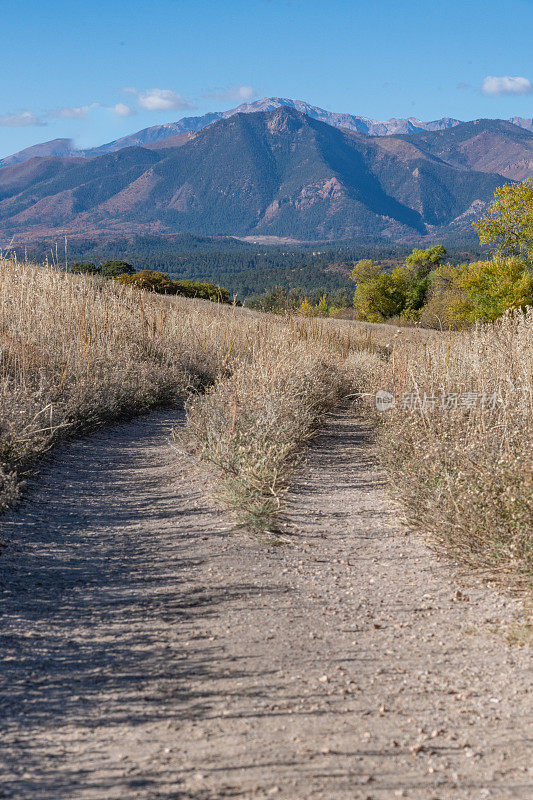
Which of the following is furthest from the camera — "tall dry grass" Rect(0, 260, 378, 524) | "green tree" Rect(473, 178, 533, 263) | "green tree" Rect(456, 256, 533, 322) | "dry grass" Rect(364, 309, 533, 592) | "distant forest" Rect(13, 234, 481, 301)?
"distant forest" Rect(13, 234, 481, 301)

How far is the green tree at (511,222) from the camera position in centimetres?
3105

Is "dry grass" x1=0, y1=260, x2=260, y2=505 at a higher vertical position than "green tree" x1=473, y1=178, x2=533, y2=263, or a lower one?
lower

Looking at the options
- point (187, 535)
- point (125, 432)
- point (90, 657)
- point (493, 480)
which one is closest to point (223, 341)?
point (125, 432)

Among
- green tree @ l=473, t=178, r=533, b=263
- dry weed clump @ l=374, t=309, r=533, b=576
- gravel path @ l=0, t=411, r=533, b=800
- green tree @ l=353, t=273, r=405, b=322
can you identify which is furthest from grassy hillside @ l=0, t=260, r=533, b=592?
green tree @ l=353, t=273, r=405, b=322

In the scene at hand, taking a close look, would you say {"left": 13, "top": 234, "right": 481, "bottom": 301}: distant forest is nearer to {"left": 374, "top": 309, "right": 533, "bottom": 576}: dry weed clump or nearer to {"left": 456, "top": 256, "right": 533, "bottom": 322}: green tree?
{"left": 456, "top": 256, "right": 533, "bottom": 322}: green tree

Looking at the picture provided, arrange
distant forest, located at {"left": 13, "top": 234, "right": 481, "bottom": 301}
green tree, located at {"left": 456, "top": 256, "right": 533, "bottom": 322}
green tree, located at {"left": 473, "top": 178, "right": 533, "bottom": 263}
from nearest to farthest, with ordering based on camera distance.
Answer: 1. green tree, located at {"left": 456, "top": 256, "right": 533, "bottom": 322}
2. green tree, located at {"left": 473, "top": 178, "right": 533, "bottom": 263}
3. distant forest, located at {"left": 13, "top": 234, "right": 481, "bottom": 301}

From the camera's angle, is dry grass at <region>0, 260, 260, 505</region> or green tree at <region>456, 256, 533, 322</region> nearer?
dry grass at <region>0, 260, 260, 505</region>

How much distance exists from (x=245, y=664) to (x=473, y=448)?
1878 millimetres

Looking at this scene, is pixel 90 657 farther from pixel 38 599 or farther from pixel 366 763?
pixel 366 763

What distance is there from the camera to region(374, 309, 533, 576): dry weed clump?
11.4 feet

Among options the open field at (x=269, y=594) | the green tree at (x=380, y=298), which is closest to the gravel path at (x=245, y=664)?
the open field at (x=269, y=594)

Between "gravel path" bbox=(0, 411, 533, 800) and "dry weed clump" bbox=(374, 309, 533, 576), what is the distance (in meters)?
0.25

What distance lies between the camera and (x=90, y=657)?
2691 millimetres

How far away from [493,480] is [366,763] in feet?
6.18
